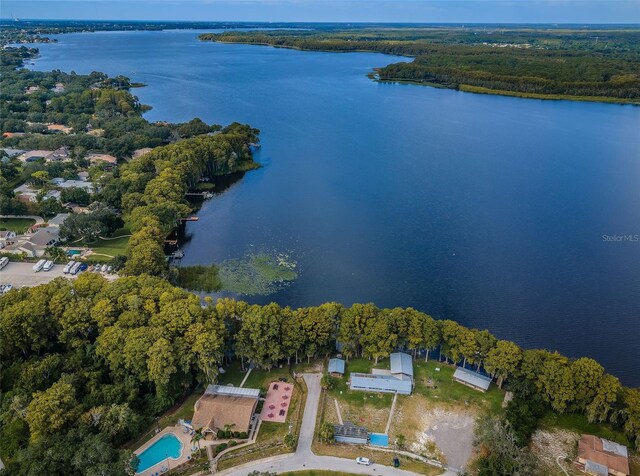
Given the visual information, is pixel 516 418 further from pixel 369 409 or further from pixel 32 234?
pixel 32 234

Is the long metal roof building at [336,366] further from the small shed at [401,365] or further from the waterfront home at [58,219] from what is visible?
the waterfront home at [58,219]

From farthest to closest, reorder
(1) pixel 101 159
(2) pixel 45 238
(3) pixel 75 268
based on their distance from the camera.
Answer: (1) pixel 101 159
(2) pixel 45 238
(3) pixel 75 268

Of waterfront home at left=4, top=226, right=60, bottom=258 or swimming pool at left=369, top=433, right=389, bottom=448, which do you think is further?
waterfront home at left=4, top=226, right=60, bottom=258

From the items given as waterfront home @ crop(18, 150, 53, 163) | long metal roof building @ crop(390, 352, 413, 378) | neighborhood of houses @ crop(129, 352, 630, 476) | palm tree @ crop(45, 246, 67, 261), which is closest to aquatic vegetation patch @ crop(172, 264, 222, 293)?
palm tree @ crop(45, 246, 67, 261)

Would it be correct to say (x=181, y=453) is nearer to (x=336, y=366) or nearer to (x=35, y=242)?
(x=336, y=366)

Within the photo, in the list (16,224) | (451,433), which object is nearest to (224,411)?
(451,433)

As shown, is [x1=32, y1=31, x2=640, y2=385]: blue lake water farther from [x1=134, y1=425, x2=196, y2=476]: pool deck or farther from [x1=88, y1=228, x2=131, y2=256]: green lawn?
[x1=134, y1=425, x2=196, y2=476]: pool deck
